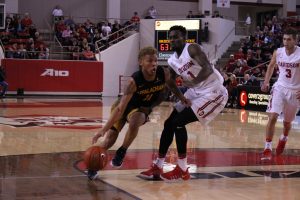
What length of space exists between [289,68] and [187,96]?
2275 millimetres

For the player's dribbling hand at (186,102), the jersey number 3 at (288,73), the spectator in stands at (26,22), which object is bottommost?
the player's dribbling hand at (186,102)

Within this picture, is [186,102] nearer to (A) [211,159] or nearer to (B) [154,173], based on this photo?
(B) [154,173]

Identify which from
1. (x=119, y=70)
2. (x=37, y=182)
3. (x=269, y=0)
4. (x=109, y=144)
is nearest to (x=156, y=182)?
(x=109, y=144)

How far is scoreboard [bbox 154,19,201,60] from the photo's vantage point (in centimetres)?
3058

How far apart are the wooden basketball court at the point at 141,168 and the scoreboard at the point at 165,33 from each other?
18549 mm

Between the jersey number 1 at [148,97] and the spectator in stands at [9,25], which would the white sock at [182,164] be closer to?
the jersey number 1 at [148,97]

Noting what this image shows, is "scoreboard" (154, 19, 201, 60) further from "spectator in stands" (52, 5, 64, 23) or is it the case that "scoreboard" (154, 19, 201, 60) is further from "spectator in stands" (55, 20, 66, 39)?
"spectator in stands" (52, 5, 64, 23)

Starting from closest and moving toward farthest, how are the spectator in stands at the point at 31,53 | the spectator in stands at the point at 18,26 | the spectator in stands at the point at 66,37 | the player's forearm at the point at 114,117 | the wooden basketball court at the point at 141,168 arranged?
the wooden basketball court at the point at 141,168
the player's forearm at the point at 114,117
the spectator in stands at the point at 31,53
the spectator in stands at the point at 18,26
the spectator in stands at the point at 66,37

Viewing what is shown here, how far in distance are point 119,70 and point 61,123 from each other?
18.2 m

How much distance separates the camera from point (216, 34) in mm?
31203

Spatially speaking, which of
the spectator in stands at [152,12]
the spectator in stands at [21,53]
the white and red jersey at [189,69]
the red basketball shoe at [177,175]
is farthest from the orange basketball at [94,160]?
the spectator in stands at [152,12]

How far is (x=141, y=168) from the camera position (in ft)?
23.3

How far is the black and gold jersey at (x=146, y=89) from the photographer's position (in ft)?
20.7

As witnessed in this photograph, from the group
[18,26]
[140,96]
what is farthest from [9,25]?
[140,96]
